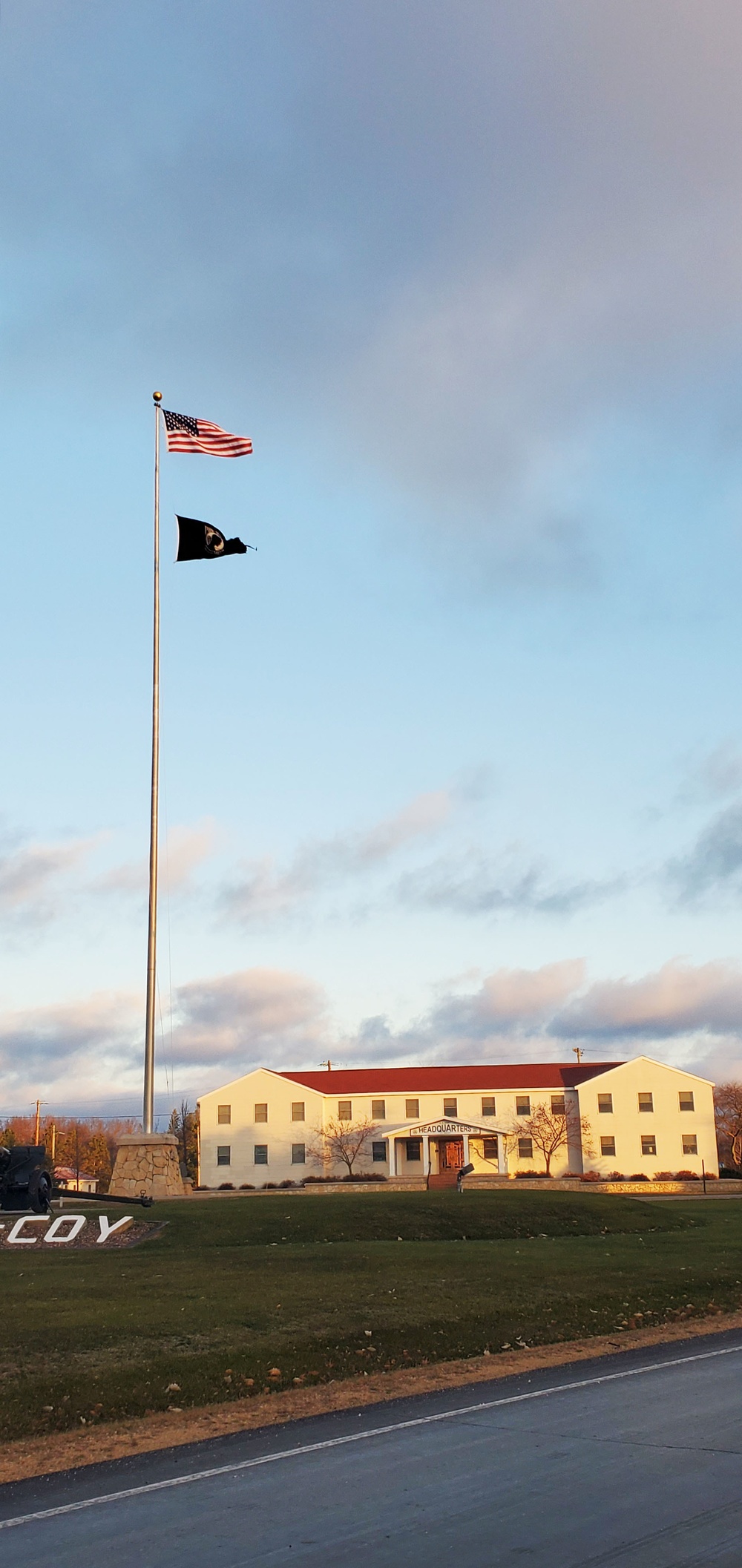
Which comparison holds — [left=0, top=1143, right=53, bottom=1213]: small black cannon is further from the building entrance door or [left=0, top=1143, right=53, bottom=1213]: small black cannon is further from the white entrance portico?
the building entrance door

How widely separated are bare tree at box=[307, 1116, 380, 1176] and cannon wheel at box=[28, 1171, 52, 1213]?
1881 inches

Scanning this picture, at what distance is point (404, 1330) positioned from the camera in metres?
13.8

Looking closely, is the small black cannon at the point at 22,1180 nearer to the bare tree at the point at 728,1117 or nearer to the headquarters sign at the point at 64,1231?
the headquarters sign at the point at 64,1231

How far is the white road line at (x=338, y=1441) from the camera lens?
290 inches

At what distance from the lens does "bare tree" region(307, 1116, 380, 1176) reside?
2916 inches

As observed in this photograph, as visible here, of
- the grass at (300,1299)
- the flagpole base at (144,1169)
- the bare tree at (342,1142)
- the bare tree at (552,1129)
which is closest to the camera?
the grass at (300,1299)

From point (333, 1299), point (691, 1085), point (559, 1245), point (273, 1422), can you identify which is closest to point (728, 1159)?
point (691, 1085)

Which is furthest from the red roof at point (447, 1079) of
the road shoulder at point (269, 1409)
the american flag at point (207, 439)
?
the road shoulder at point (269, 1409)

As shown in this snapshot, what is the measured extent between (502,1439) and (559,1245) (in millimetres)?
16404

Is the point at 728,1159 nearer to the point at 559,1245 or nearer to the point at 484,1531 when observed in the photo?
the point at 559,1245

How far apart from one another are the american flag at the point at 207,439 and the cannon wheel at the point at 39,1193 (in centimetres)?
1914

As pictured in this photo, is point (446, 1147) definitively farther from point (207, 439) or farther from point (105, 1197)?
point (207, 439)

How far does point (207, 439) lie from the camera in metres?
32.2

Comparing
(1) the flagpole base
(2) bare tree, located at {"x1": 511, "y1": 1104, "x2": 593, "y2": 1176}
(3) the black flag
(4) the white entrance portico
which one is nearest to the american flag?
(3) the black flag
